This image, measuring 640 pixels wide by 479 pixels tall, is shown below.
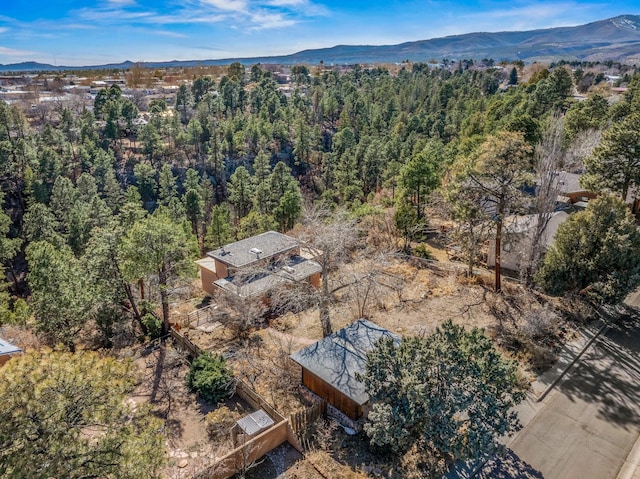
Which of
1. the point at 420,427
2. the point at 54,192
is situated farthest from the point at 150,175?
the point at 420,427

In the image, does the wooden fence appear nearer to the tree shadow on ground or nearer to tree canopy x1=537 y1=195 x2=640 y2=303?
the tree shadow on ground

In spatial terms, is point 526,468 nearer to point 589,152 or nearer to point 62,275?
point 62,275

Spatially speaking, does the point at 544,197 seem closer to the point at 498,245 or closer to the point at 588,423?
the point at 498,245

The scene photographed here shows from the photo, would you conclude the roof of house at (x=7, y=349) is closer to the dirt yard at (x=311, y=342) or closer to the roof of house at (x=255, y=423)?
the dirt yard at (x=311, y=342)

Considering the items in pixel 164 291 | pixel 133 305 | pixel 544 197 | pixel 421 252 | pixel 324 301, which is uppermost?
pixel 544 197


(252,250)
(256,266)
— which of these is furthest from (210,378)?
(252,250)
